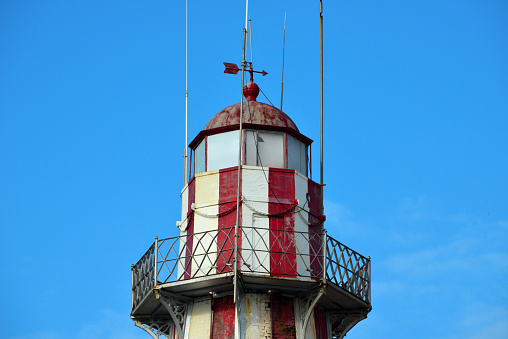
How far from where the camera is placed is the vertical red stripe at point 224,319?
1241 inches

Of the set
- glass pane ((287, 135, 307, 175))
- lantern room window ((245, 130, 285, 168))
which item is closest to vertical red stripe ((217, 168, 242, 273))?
lantern room window ((245, 130, 285, 168))

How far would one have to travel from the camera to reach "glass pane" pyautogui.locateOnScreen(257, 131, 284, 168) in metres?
33.4

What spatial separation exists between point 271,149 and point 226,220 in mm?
2862

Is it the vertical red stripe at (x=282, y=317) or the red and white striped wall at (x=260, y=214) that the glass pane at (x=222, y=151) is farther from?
the vertical red stripe at (x=282, y=317)

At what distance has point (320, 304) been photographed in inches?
1309

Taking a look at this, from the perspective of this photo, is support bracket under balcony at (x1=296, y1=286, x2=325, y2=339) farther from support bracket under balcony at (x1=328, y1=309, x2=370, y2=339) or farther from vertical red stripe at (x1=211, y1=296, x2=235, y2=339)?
support bracket under balcony at (x1=328, y1=309, x2=370, y2=339)

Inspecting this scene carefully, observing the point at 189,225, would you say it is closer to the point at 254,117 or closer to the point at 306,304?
the point at 254,117

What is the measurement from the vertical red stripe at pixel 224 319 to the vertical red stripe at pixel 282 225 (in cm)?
169

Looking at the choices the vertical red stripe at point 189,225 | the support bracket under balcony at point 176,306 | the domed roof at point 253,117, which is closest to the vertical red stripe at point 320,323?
the support bracket under balcony at point 176,306

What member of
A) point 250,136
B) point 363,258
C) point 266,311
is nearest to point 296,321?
point 266,311

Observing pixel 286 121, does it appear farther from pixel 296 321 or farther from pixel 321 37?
pixel 296 321

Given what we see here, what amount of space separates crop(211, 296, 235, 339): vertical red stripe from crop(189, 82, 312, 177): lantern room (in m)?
4.39

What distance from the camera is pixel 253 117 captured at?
33.9 m

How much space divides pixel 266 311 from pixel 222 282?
1627mm
